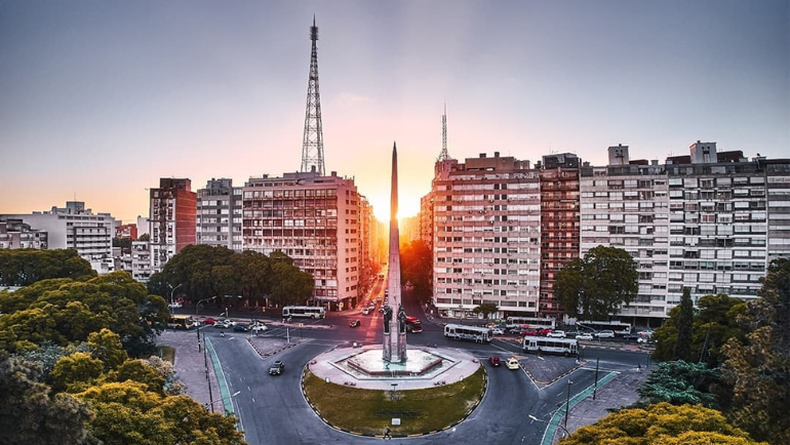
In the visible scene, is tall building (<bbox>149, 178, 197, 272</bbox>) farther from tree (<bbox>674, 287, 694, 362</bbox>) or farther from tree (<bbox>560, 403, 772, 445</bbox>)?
tree (<bbox>560, 403, 772, 445</bbox>)

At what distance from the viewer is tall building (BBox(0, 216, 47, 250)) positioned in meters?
117

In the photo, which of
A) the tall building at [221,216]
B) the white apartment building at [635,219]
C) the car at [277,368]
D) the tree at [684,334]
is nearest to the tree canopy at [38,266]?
the tall building at [221,216]

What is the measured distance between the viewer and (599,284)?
72.9 meters

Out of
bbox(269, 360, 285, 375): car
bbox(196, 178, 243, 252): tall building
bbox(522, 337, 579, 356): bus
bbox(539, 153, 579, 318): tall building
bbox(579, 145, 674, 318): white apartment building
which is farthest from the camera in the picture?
bbox(196, 178, 243, 252): tall building

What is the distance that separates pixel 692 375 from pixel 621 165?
49.6m

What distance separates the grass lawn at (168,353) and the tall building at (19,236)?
79.9 m

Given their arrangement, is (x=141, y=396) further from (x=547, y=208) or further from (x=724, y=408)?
(x=547, y=208)

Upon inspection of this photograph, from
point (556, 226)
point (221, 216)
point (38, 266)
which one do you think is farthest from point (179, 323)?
point (556, 226)

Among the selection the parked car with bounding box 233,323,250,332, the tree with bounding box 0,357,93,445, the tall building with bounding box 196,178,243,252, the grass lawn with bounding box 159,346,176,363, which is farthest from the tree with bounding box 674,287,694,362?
the tall building with bounding box 196,178,243,252

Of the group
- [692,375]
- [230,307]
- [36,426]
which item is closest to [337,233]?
[230,307]

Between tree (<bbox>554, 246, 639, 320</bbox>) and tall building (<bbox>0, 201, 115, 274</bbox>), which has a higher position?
tall building (<bbox>0, 201, 115, 274</bbox>)

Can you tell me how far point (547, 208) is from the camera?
84.7 m

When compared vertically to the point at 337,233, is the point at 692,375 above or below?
below

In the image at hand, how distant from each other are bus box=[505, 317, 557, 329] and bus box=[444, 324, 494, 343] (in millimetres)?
8976
